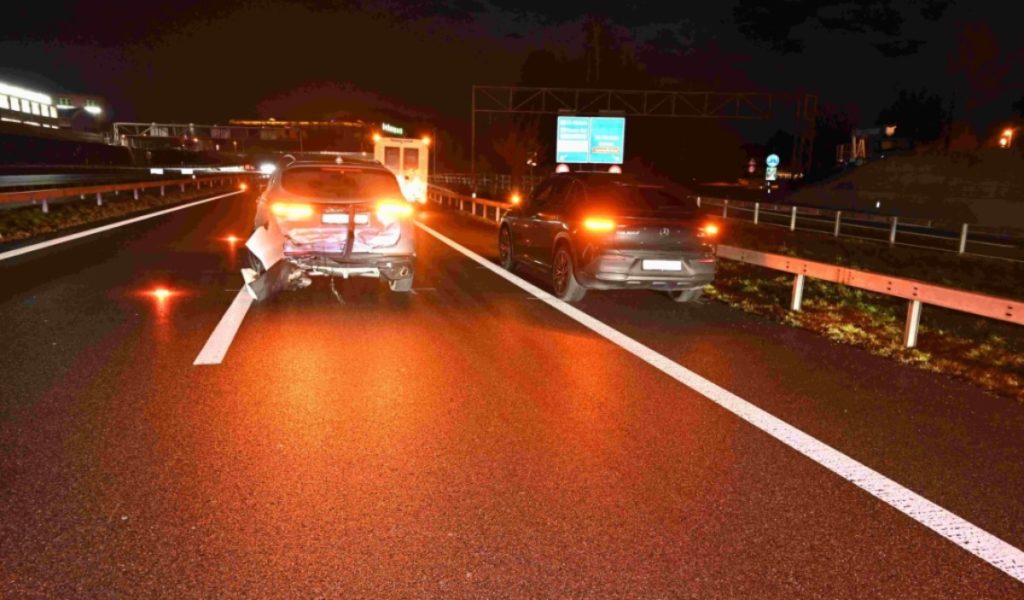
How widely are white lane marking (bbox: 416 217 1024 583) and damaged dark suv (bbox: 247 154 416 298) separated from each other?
10.8 ft

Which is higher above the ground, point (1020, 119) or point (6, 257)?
point (1020, 119)

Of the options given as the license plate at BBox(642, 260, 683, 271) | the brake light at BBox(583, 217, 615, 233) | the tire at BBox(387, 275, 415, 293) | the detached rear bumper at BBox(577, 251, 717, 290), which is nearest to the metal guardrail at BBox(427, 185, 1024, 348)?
the detached rear bumper at BBox(577, 251, 717, 290)

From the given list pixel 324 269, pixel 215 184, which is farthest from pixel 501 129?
pixel 324 269

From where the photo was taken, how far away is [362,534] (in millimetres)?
3631

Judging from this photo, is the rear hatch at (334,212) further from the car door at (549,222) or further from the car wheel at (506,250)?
the car wheel at (506,250)

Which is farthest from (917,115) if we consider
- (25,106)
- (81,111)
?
(81,111)

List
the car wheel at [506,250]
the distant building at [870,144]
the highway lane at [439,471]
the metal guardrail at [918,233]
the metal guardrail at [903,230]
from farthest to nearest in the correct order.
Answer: the distant building at [870,144] → the metal guardrail at [903,230] → the metal guardrail at [918,233] → the car wheel at [506,250] → the highway lane at [439,471]

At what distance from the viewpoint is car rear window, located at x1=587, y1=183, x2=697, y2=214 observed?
975cm

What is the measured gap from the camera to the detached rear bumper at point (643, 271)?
9.47 metres

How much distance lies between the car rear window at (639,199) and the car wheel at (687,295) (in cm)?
115

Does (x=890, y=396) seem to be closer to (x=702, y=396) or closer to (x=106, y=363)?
(x=702, y=396)

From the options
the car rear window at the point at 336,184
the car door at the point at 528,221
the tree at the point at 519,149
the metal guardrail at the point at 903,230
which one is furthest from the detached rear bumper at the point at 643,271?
the tree at the point at 519,149

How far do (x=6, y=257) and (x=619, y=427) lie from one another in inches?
479

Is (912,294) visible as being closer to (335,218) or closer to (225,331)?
(335,218)
